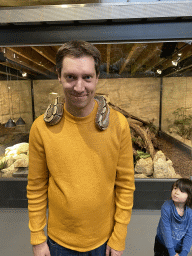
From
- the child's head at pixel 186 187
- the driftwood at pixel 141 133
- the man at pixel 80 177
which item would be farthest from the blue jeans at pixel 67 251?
the driftwood at pixel 141 133

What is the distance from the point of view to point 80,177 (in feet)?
3.06

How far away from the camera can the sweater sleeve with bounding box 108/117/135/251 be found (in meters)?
1.01

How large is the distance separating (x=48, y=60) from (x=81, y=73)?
2.15m

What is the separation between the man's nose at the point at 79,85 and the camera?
0.80 metres

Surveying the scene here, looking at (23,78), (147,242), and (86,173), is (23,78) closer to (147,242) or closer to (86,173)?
(86,173)

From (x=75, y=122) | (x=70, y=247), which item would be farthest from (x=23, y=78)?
(x=70, y=247)

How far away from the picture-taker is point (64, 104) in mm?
1021

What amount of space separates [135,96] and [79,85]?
2.25 meters

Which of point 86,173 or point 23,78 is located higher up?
point 23,78

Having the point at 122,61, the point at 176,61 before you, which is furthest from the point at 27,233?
the point at 176,61

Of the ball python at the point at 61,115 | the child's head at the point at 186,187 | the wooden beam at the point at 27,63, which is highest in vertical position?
the wooden beam at the point at 27,63

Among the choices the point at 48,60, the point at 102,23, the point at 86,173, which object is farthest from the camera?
the point at 48,60

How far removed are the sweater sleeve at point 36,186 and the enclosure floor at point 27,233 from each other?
1.34 meters

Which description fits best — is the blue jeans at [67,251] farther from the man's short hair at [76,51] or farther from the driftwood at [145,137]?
the driftwood at [145,137]
